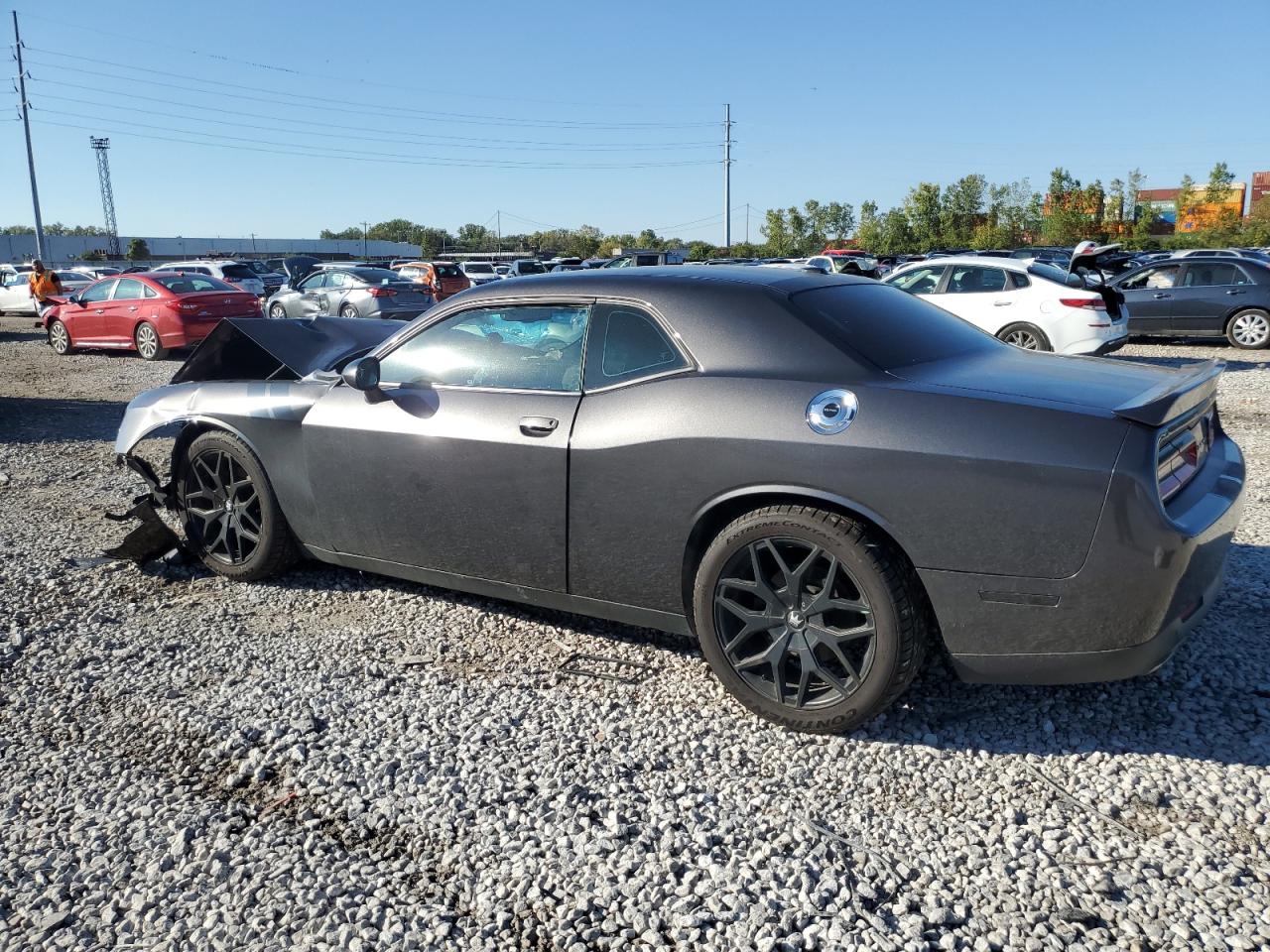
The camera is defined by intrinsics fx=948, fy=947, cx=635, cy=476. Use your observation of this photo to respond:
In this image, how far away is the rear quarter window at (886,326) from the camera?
3355 millimetres

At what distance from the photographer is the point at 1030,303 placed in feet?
40.2

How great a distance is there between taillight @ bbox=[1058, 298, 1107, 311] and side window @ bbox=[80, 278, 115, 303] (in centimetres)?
1520

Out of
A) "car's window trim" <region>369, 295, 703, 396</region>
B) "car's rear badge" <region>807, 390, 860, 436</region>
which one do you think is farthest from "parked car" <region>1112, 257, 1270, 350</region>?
"car's rear badge" <region>807, 390, 860, 436</region>

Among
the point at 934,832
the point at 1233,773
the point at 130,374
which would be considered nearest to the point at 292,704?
the point at 934,832

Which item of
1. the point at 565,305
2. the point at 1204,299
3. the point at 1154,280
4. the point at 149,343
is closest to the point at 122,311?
the point at 149,343

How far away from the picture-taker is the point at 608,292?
3.75 m

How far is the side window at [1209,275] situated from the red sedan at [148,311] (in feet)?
50.9

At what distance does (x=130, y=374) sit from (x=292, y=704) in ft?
39.3

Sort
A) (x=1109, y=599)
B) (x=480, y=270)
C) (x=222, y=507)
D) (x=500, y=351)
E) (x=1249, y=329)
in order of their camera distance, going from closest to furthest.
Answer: (x=1109, y=599)
(x=500, y=351)
(x=222, y=507)
(x=1249, y=329)
(x=480, y=270)

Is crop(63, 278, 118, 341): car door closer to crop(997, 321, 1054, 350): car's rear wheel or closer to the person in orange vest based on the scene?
the person in orange vest

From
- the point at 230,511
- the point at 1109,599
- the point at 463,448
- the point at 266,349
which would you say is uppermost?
the point at 266,349

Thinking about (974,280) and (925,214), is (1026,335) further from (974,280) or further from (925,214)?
(925,214)

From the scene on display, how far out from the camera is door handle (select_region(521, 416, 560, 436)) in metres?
3.64

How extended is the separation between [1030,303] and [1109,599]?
10510 mm
